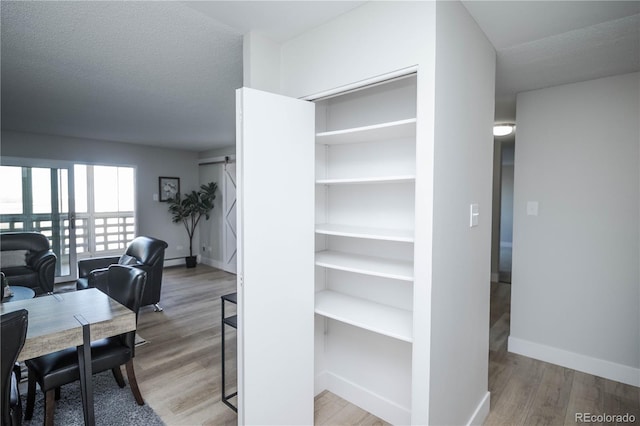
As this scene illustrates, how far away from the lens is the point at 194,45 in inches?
85.1

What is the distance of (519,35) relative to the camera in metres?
2.00

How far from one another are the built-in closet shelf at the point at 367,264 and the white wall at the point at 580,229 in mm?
1752

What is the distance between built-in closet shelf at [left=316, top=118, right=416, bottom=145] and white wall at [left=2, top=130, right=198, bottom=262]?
5245 millimetres

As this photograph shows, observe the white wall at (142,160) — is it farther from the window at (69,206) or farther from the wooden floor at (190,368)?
the wooden floor at (190,368)

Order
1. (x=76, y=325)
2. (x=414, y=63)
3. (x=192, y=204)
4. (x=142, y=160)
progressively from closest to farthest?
(x=414, y=63) → (x=76, y=325) → (x=142, y=160) → (x=192, y=204)

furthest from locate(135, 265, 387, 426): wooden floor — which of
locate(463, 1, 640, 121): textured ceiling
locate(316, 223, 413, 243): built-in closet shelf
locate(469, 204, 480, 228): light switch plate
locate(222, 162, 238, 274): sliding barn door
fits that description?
locate(463, 1, 640, 121): textured ceiling

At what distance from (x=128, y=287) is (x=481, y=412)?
2483 millimetres

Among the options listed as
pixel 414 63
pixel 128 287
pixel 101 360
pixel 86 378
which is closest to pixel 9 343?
pixel 86 378

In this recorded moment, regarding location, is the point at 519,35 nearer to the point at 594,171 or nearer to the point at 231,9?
the point at 594,171

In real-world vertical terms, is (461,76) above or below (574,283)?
above

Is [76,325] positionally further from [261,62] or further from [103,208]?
[103,208]

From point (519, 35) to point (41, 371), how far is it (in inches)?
133

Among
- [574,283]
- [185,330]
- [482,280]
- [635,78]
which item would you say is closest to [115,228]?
[185,330]

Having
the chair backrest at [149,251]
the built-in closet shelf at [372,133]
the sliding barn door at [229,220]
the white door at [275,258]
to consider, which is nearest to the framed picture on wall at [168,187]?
the sliding barn door at [229,220]
